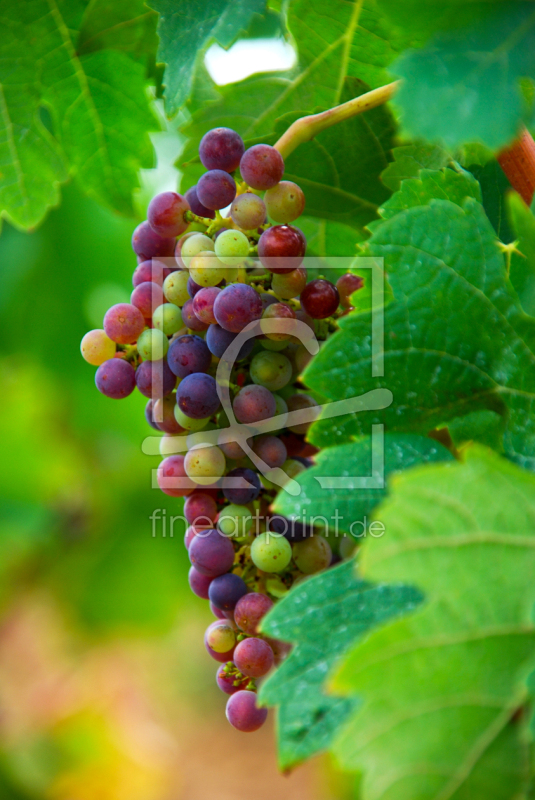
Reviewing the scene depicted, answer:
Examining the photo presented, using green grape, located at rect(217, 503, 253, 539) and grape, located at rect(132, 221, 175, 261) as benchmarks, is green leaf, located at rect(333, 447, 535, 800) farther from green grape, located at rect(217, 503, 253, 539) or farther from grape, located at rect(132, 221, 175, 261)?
grape, located at rect(132, 221, 175, 261)

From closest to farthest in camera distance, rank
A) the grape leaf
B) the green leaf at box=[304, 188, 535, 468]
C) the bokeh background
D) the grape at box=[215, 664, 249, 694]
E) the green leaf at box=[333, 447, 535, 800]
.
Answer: the green leaf at box=[333, 447, 535, 800] → the green leaf at box=[304, 188, 535, 468] → the grape at box=[215, 664, 249, 694] → the grape leaf → the bokeh background

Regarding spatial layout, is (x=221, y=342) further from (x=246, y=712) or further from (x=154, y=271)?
(x=246, y=712)

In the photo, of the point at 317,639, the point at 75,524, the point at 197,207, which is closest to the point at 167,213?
the point at 197,207

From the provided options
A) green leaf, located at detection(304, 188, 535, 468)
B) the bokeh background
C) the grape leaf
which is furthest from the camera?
the bokeh background

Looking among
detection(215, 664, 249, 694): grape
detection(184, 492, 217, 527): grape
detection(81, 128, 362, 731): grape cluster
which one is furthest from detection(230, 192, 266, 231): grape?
detection(215, 664, 249, 694): grape

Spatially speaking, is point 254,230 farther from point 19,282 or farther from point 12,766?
point 12,766

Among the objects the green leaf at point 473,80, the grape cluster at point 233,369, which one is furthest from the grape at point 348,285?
the green leaf at point 473,80
